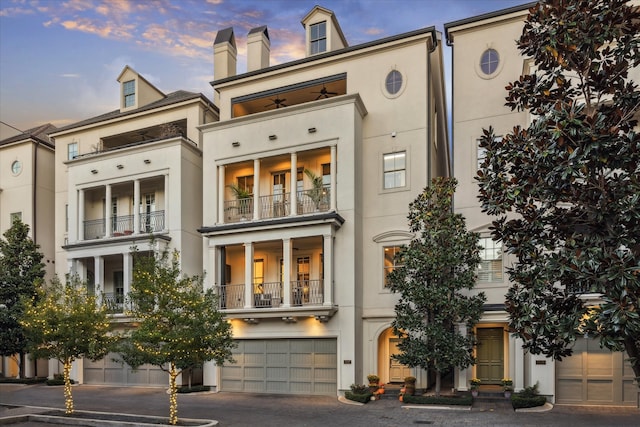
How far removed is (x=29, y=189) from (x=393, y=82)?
21179 millimetres

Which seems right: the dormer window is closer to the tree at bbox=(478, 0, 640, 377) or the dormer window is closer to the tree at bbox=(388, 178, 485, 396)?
the tree at bbox=(388, 178, 485, 396)

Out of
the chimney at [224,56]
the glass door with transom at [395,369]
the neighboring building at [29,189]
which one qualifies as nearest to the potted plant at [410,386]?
the glass door with transom at [395,369]

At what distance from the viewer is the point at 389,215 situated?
68.4ft

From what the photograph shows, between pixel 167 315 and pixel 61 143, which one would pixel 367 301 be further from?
pixel 61 143

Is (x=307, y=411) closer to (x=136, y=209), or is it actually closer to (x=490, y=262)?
(x=490, y=262)

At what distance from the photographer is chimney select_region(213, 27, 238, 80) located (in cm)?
2672

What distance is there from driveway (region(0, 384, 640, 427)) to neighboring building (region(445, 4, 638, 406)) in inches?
35.0

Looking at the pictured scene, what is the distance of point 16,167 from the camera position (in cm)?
2995

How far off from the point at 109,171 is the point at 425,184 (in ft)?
50.0

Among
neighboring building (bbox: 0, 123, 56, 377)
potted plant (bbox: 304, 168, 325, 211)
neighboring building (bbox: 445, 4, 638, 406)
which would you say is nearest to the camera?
neighboring building (bbox: 445, 4, 638, 406)

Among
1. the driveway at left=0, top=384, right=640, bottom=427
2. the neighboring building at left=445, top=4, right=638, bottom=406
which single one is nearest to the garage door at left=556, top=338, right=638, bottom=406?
the neighboring building at left=445, top=4, right=638, bottom=406

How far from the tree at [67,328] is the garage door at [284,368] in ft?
20.4

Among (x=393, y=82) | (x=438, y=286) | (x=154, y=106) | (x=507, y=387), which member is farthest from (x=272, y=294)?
(x=154, y=106)

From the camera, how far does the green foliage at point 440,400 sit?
16703 millimetres
